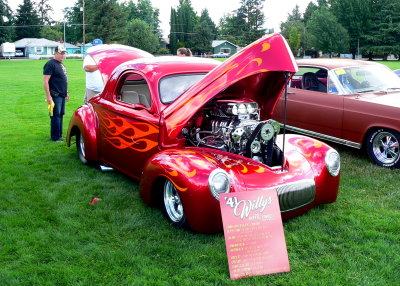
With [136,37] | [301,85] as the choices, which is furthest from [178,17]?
[301,85]

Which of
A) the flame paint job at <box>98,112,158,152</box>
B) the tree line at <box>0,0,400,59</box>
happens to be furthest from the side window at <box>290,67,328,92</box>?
the tree line at <box>0,0,400,59</box>

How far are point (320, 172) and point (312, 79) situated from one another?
3540 millimetres

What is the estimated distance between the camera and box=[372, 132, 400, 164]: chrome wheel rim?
6.28m

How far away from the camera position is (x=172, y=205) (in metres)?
A: 4.36

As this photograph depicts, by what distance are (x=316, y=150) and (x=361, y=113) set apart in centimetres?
222

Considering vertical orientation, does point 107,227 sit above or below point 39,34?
below

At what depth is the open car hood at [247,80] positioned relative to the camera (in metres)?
4.02

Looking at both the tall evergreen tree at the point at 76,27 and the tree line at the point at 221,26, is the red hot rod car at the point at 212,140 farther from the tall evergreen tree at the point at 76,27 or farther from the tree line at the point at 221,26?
the tall evergreen tree at the point at 76,27

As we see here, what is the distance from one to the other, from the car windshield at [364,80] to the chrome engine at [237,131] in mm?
2984

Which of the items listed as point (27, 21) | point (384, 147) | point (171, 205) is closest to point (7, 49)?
point (27, 21)

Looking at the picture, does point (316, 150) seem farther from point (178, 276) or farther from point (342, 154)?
point (342, 154)

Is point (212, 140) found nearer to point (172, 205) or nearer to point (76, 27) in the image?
point (172, 205)

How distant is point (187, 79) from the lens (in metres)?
5.15

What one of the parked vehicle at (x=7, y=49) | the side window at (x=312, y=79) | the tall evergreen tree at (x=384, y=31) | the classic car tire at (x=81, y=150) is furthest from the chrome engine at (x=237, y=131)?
the parked vehicle at (x=7, y=49)
